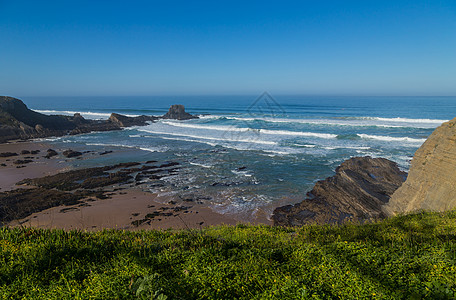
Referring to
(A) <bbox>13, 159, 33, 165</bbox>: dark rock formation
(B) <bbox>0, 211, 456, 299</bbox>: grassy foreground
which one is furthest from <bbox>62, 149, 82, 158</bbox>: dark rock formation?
(B) <bbox>0, 211, 456, 299</bbox>: grassy foreground

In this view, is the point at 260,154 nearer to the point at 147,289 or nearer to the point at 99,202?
the point at 99,202

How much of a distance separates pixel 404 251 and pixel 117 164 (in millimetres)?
24312

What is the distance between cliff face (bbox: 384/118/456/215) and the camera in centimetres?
1048

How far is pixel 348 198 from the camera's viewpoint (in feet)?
49.5

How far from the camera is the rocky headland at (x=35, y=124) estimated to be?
130 feet

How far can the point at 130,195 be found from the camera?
17125mm

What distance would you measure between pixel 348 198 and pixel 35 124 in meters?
51.7

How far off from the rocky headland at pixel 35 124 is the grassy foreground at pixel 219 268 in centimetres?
4332

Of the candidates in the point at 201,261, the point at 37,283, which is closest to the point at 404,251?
the point at 201,261

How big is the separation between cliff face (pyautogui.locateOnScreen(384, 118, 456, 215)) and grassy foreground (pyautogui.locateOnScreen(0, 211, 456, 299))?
5.85 m

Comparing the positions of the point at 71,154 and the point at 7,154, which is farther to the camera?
the point at 7,154

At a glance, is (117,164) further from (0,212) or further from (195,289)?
(195,289)

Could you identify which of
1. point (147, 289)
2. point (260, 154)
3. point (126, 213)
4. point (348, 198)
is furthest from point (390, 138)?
point (147, 289)

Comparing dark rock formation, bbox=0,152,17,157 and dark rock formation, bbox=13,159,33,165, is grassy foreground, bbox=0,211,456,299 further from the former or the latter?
dark rock formation, bbox=0,152,17,157
